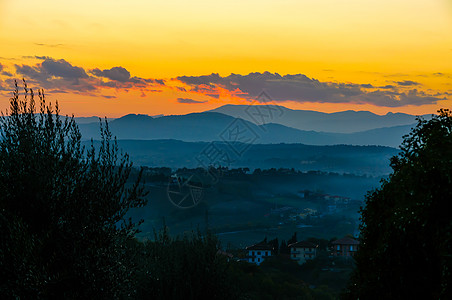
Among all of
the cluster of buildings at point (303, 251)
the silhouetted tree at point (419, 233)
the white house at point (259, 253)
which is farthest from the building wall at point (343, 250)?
the silhouetted tree at point (419, 233)

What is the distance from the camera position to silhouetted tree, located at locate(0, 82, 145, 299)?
44.0ft

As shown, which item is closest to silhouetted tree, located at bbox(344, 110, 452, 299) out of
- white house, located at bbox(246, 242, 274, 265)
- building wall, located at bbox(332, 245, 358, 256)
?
white house, located at bbox(246, 242, 274, 265)

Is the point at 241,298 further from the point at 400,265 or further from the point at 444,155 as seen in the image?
the point at 444,155

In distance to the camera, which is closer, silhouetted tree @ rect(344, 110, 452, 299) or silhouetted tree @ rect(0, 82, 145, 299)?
silhouetted tree @ rect(344, 110, 452, 299)

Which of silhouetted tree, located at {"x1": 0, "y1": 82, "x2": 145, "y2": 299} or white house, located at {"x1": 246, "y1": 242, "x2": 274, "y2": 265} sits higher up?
silhouetted tree, located at {"x1": 0, "y1": 82, "x2": 145, "y2": 299}

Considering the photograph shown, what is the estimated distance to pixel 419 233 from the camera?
1179 centimetres

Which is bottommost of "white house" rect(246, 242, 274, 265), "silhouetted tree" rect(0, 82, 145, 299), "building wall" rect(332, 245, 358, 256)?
"white house" rect(246, 242, 274, 265)

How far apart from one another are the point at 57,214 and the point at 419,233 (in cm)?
957

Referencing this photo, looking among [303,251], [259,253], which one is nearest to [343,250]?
[303,251]

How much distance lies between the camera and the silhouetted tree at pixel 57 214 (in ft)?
44.0

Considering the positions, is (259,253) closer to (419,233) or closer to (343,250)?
(343,250)

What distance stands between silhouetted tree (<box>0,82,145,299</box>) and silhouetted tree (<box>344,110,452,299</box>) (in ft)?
23.7

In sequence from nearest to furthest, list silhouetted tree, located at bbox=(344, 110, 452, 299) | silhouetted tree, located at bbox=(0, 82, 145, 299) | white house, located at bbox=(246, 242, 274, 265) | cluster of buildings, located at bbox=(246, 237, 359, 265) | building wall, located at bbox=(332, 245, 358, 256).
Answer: silhouetted tree, located at bbox=(344, 110, 452, 299) < silhouetted tree, located at bbox=(0, 82, 145, 299) < white house, located at bbox=(246, 242, 274, 265) < building wall, located at bbox=(332, 245, 358, 256) < cluster of buildings, located at bbox=(246, 237, 359, 265)

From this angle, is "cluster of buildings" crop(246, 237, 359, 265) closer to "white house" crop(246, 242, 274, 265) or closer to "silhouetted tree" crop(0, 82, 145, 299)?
"white house" crop(246, 242, 274, 265)
